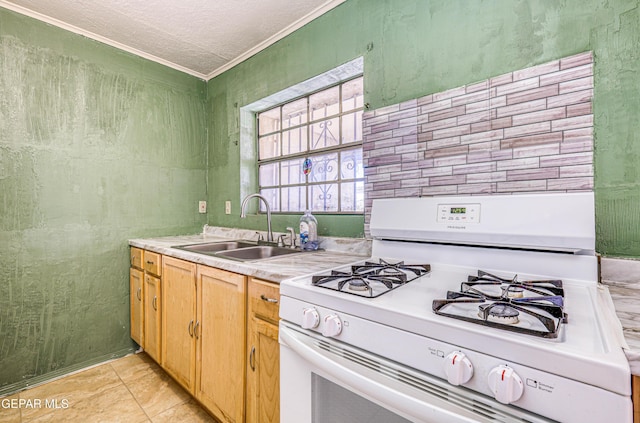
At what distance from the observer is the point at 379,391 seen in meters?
0.69

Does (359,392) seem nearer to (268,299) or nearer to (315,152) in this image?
(268,299)

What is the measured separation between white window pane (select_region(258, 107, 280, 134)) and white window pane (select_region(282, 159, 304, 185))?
34 cm

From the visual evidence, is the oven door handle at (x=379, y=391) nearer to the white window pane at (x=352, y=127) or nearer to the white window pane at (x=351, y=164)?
the white window pane at (x=351, y=164)

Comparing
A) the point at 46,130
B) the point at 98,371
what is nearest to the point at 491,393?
the point at 98,371

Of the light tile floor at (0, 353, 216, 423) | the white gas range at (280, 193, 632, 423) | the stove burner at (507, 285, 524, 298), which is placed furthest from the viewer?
the light tile floor at (0, 353, 216, 423)

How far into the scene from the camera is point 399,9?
1.52 m

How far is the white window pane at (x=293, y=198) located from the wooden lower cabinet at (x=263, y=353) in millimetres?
1030

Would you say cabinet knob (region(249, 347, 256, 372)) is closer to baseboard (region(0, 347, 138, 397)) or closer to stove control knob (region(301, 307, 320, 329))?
stove control knob (region(301, 307, 320, 329))

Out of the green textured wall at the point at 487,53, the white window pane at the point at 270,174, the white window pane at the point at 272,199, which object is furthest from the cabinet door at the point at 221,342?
the white window pane at the point at 270,174

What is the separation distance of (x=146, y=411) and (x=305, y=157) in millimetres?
1781

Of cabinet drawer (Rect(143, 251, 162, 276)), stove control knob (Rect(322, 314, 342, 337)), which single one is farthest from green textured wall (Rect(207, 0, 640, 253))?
stove control knob (Rect(322, 314, 342, 337))

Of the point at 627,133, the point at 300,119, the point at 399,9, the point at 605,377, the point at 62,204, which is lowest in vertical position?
the point at 605,377

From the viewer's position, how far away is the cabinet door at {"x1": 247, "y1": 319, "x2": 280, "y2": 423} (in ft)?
3.76

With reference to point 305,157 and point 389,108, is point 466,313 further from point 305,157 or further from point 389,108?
point 305,157
